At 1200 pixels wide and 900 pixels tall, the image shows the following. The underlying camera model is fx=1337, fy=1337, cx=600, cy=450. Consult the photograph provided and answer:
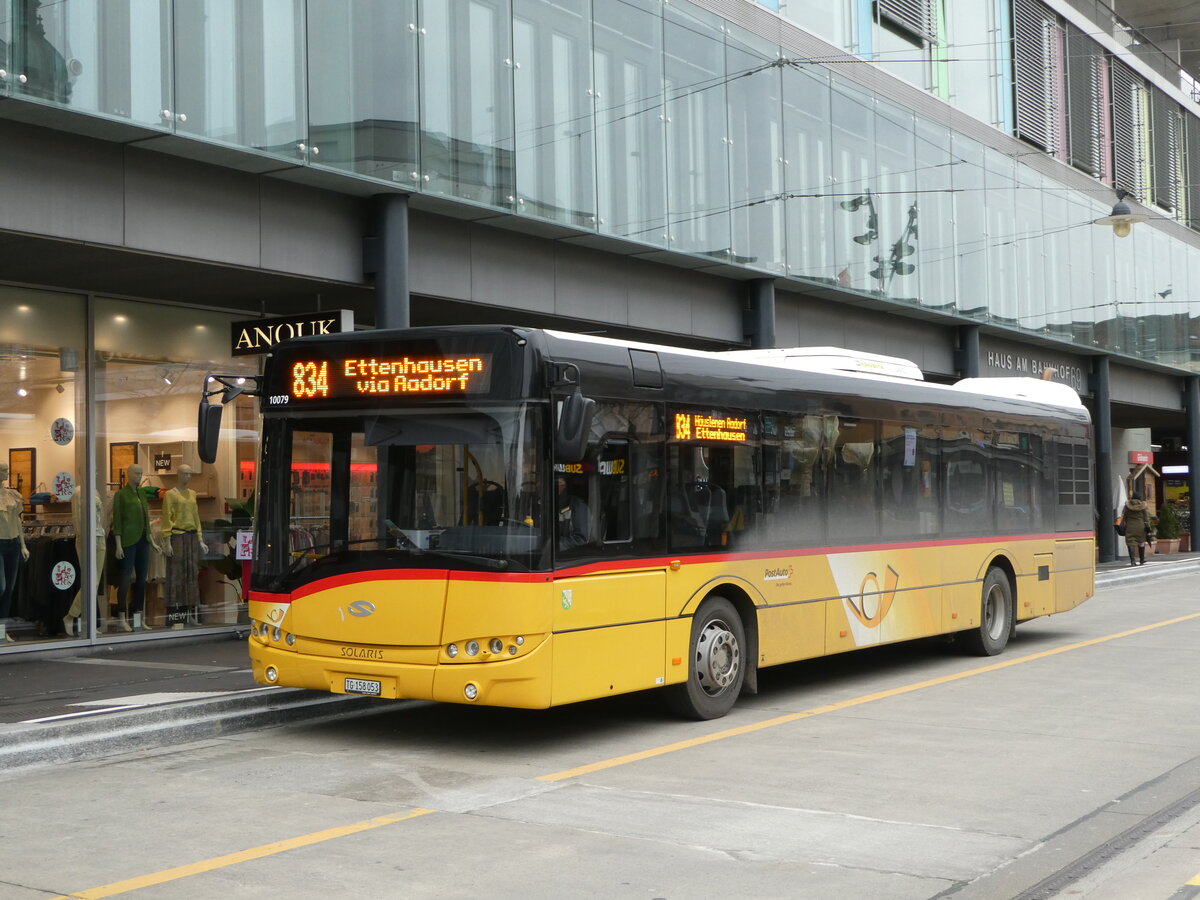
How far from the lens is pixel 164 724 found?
9781 millimetres

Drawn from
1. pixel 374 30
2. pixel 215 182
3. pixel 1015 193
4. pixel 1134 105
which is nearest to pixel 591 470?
pixel 215 182

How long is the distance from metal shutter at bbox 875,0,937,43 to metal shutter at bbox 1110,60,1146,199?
11.7m

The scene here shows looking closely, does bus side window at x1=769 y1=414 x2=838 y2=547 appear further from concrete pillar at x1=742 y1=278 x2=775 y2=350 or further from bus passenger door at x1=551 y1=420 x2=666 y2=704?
concrete pillar at x1=742 y1=278 x2=775 y2=350

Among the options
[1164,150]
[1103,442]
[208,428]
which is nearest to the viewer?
[208,428]

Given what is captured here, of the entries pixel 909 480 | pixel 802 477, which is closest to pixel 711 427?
pixel 802 477

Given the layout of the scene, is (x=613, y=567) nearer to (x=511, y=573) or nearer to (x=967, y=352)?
(x=511, y=573)

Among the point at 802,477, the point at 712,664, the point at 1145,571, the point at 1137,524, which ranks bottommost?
the point at 1145,571

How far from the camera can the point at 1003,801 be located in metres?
7.55

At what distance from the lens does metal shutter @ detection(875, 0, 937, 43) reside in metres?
25.5

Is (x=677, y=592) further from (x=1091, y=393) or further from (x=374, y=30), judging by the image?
(x=1091, y=393)

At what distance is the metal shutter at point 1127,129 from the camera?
36906mm

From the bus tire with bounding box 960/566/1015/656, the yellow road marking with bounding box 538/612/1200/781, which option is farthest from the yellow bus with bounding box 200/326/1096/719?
the bus tire with bounding box 960/566/1015/656

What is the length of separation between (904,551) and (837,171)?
11.1 meters

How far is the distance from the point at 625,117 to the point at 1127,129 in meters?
24.9
